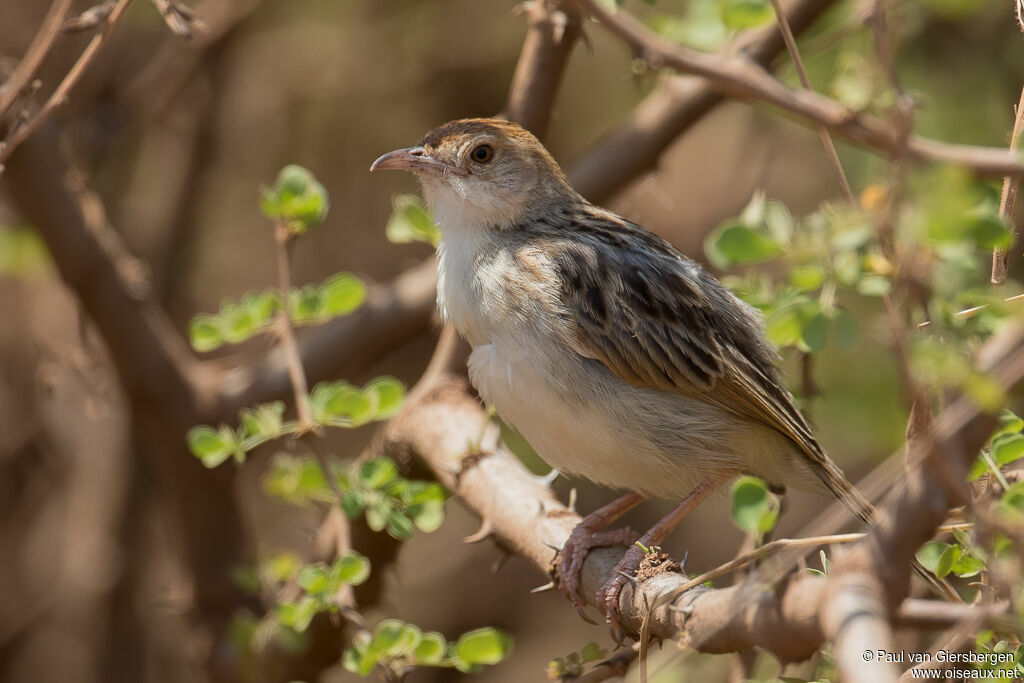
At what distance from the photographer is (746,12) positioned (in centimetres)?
375

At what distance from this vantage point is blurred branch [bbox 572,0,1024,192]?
1657 mm

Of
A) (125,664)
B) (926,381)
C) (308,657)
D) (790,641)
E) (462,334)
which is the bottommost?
(125,664)

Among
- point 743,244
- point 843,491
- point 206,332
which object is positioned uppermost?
point 743,244

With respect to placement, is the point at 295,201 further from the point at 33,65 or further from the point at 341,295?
the point at 33,65

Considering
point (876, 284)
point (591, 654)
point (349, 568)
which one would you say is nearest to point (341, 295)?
point (349, 568)

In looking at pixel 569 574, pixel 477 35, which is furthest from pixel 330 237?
pixel 569 574

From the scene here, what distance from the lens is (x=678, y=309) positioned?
3.83 m

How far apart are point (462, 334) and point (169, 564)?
469cm

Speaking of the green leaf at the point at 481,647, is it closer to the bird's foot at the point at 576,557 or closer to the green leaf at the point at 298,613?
the bird's foot at the point at 576,557

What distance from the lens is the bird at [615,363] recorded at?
3596mm

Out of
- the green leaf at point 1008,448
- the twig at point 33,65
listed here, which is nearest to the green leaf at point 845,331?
the green leaf at point 1008,448

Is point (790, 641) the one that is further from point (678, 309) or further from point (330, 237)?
point (330, 237)

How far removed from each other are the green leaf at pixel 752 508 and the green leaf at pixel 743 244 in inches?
38.8

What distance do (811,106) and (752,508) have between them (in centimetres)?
88
